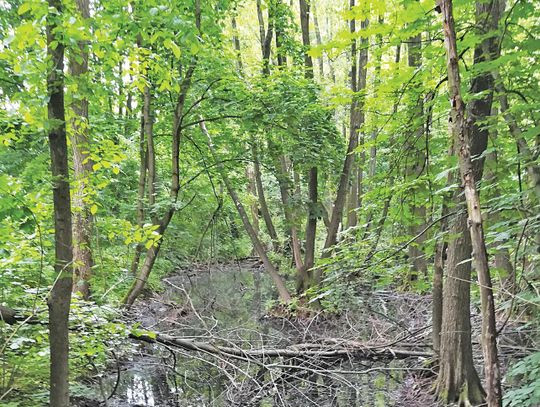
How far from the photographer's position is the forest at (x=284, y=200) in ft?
11.6

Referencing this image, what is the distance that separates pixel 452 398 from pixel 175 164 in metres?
6.11

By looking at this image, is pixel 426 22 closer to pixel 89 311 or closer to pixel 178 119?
pixel 89 311

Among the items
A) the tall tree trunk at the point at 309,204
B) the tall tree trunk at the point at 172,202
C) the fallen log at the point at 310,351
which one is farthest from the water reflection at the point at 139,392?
the tall tree trunk at the point at 309,204

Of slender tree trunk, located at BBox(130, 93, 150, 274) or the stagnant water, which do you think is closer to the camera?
the stagnant water

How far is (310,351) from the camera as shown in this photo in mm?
7125

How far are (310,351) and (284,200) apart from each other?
4.78 meters

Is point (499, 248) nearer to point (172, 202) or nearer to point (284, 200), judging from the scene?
point (172, 202)

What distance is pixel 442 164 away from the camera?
543 centimetres

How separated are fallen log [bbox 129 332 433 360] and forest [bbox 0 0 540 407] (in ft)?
0.13

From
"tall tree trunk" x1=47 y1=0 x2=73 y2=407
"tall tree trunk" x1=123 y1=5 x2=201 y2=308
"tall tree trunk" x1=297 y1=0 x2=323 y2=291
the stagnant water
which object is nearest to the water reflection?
the stagnant water

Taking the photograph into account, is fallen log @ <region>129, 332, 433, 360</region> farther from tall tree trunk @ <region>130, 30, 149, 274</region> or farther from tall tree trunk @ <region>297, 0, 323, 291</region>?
tall tree trunk @ <region>297, 0, 323, 291</region>

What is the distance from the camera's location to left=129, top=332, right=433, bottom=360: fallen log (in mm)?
6629

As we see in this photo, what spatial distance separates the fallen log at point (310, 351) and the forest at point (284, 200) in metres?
0.04

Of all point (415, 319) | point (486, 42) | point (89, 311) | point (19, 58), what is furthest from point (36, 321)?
point (415, 319)
